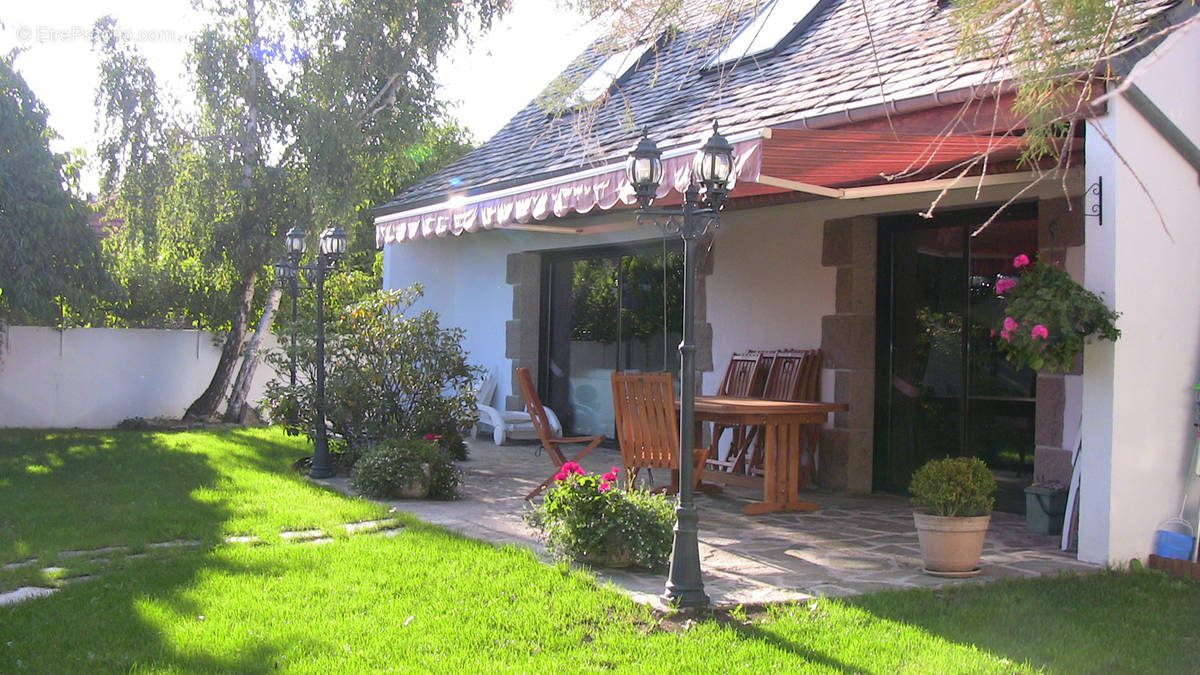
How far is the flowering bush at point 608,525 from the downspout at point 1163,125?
3499 millimetres

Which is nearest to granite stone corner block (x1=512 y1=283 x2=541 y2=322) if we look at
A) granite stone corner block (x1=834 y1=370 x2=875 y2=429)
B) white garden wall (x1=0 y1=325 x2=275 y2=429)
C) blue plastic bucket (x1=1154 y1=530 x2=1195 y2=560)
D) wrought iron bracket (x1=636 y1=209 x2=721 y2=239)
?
granite stone corner block (x1=834 y1=370 x2=875 y2=429)

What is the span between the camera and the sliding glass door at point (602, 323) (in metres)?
11.1

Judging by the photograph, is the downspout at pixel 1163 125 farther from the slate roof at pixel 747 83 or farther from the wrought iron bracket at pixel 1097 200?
the slate roof at pixel 747 83

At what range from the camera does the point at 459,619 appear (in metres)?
4.52

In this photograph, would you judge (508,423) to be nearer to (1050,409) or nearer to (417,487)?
(417,487)

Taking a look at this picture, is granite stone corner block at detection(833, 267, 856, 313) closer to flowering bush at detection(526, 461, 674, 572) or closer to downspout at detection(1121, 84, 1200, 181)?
downspout at detection(1121, 84, 1200, 181)

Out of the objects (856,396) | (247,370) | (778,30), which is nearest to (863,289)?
(856,396)

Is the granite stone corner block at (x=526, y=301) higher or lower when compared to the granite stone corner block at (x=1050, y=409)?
higher

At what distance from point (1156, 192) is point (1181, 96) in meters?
0.65

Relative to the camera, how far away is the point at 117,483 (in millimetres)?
8828

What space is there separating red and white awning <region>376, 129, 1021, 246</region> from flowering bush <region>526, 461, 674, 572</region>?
195cm

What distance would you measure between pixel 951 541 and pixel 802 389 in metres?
3.49

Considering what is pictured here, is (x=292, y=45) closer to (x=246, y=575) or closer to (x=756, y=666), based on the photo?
(x=246, y=575)

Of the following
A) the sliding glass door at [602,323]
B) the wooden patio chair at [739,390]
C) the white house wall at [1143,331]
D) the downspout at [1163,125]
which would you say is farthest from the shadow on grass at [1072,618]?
the sliding glass door at [602,323]
